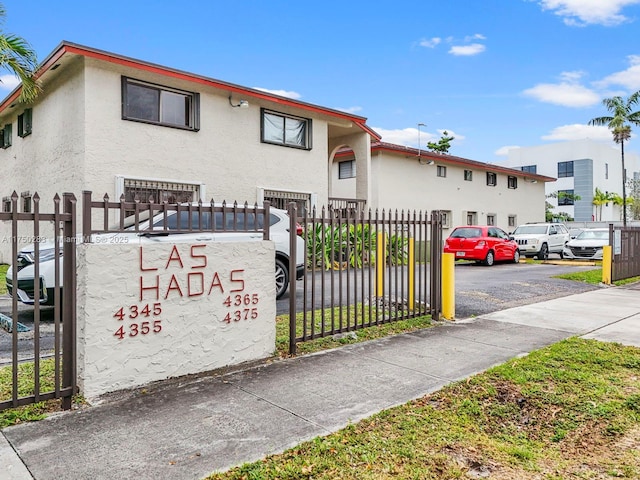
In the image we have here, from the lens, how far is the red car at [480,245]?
57.2ft

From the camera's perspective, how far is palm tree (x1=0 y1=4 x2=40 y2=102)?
34.4 ft

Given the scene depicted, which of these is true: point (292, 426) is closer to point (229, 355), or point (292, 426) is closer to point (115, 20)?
point (229, 355)

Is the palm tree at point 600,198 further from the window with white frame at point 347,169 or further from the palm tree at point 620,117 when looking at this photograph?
the window with white frame at point 347,169

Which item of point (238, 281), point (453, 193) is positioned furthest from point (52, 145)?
point (453, 193)

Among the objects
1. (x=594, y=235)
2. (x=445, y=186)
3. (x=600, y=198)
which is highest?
(x=600, y=198)

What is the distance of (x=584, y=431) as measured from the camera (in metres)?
3.56

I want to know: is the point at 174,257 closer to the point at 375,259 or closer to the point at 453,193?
the point at 375,259

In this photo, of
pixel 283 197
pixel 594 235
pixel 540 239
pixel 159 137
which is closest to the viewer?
pixel 159 137

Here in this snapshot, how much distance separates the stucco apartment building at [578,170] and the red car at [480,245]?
132 ft

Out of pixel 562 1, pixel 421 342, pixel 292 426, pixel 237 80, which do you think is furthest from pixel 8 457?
pixel 562 1

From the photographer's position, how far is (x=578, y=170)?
53156 millimetres

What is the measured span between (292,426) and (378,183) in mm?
18117

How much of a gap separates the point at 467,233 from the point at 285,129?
316 inches

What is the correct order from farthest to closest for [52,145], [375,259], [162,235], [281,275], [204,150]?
[204,150] < [52,145] < [281,275] < [375,259] < [162,235]
